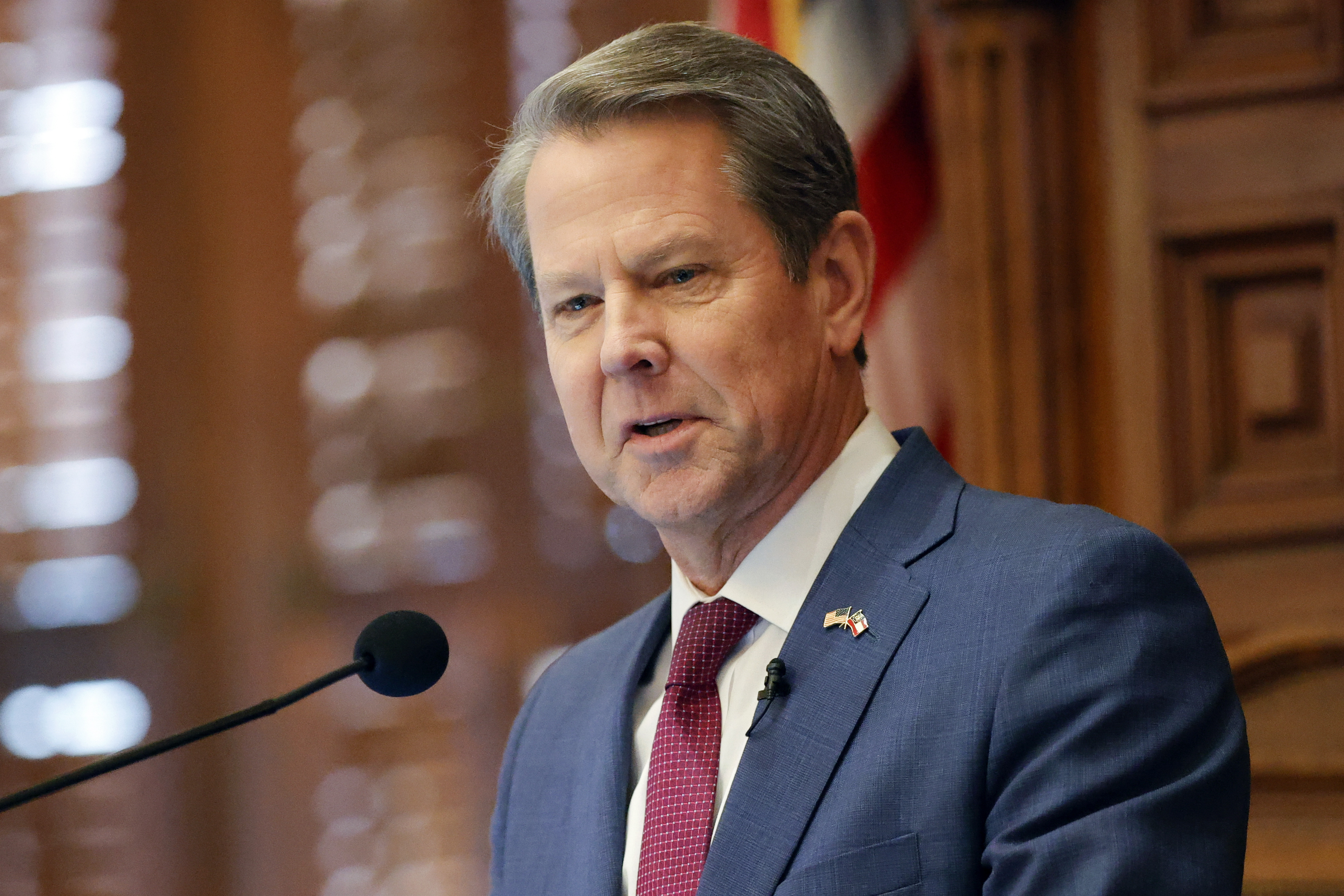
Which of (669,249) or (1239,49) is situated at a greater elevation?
(1239,49)

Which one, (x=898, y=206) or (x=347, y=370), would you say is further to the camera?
(x=347, y=370)

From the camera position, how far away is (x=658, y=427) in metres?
1.55

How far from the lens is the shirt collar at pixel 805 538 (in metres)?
1.52

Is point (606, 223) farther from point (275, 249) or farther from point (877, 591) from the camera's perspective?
point (275, 249)

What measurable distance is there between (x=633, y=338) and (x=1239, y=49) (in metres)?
1.54

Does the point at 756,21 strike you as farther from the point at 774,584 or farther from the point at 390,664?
the point at 390,664

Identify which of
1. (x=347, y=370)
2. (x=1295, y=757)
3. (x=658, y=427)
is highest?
(x=347, y=370)

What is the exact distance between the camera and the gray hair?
5.13 feet

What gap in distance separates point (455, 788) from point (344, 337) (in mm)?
1075

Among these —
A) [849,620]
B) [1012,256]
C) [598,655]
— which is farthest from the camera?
[1012,256]

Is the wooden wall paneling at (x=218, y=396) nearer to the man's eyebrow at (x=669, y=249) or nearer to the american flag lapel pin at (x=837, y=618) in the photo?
the man's eyebrow at (x=669, y=249)

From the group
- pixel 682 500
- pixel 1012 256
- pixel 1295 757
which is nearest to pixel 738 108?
pixel 682 500

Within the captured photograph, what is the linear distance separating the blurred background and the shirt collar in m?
1.05

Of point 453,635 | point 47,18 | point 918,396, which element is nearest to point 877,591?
point 918,396
